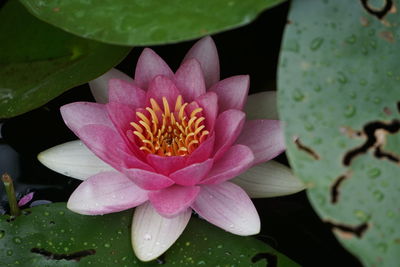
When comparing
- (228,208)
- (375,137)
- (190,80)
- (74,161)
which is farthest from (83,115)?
(375,137)

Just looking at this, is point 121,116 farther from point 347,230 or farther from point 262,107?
point 347,230

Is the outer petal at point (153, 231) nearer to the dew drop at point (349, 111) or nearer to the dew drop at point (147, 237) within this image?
the dew drop at point (147, 237)

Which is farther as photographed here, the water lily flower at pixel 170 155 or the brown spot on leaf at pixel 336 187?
the water lily flower at pixel 170 155

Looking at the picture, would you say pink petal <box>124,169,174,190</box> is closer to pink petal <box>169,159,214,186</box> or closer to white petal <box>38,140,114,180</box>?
pink petal <box>169,159,214,186</box>

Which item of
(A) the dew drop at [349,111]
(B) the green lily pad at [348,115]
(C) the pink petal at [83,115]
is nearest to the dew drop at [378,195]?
(B) the green lily pad at [348,115]

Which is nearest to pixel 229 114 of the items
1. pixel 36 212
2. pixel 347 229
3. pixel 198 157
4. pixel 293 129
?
pixel 198 157

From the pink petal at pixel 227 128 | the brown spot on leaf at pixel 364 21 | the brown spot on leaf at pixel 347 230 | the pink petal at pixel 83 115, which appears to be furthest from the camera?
the pink petal at pixel 83 115

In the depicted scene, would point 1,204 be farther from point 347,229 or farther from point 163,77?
point 347,229
